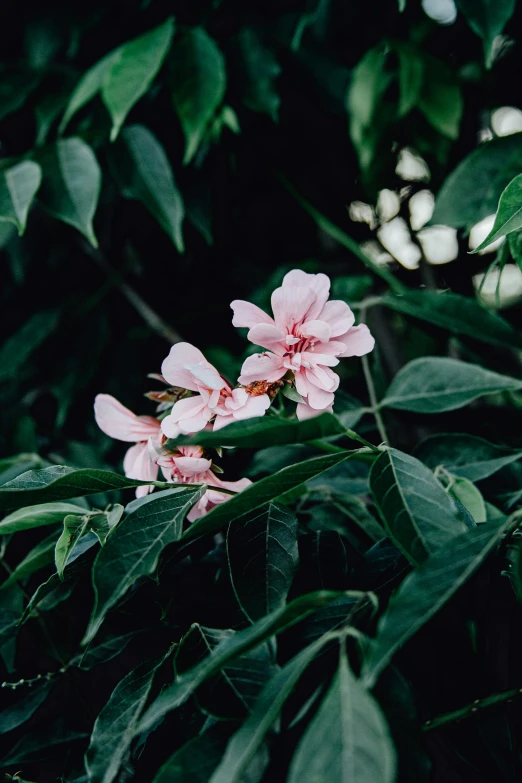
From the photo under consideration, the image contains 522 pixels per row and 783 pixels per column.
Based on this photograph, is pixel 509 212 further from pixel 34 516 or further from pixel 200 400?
pixel 34 516

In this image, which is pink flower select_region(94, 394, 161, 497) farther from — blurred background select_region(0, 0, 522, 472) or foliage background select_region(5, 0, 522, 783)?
blurred background select_region(0, 0, 522, 472)

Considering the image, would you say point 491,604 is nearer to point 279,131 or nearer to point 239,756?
point 239,756

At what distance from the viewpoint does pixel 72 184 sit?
76 cm

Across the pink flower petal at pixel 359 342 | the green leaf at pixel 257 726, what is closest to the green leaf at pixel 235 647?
the green leaf at pixel 257 726

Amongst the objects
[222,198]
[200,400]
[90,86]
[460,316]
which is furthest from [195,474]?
[222,198]

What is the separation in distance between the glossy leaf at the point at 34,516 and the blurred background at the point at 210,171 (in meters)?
0.41

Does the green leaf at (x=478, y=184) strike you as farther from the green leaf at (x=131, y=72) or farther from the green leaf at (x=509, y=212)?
the green leaf at (x=131, y=72)

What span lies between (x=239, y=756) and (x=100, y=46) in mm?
1123

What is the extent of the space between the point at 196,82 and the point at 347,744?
2.59 feet

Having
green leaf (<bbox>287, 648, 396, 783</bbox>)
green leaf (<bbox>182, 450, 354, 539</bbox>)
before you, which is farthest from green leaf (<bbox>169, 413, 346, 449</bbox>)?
green leaf (<bbox>287, 648, 396, 783</bbox>)

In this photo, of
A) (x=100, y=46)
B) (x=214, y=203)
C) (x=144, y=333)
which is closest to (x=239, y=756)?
(x=144, y=333)

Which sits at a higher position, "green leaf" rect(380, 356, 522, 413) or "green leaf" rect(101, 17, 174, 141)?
"green leaf" rect(101, 17, 174, 141)

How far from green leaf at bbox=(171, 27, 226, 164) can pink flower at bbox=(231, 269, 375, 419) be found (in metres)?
0.36

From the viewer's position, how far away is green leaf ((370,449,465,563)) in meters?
0.35
